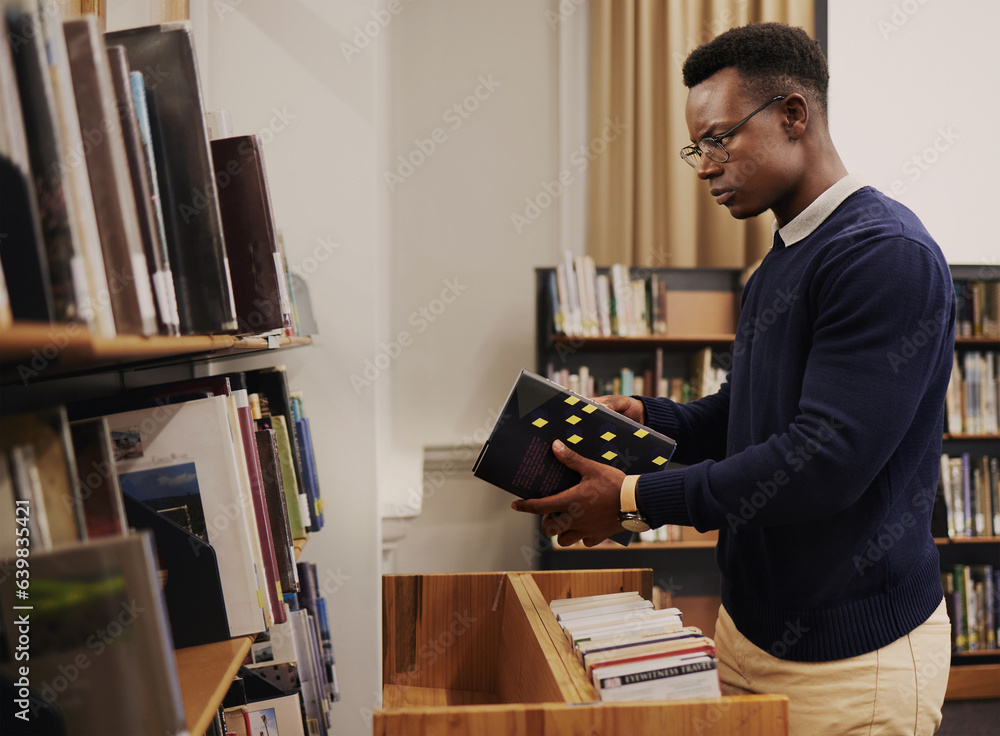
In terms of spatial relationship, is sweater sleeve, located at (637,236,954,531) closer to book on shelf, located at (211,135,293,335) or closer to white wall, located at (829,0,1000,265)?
book on shelf, located at (211,135,293,335)

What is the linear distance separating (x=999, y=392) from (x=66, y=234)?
317 centimetres

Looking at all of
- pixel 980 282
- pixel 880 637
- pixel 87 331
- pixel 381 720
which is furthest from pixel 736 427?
pixel 980 282

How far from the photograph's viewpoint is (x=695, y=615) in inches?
113

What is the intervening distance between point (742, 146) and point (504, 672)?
3.01 ft

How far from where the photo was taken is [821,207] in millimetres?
1090

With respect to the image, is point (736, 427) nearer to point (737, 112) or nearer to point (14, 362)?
point (737, 112)

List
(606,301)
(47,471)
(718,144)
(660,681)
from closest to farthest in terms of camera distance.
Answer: (47,471)
(660,681)
(718,144)
(606,301)

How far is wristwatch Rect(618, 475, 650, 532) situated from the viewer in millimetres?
1031

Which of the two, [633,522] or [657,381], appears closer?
[633,522]

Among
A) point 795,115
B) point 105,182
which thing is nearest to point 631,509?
point 795,115

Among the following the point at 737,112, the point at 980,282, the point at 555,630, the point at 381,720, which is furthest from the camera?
the point at 980,282

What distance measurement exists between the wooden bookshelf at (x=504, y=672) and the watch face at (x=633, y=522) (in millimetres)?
169

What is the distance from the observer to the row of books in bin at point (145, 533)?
22.0 inches

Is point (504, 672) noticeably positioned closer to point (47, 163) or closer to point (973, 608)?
point (47, 163)
